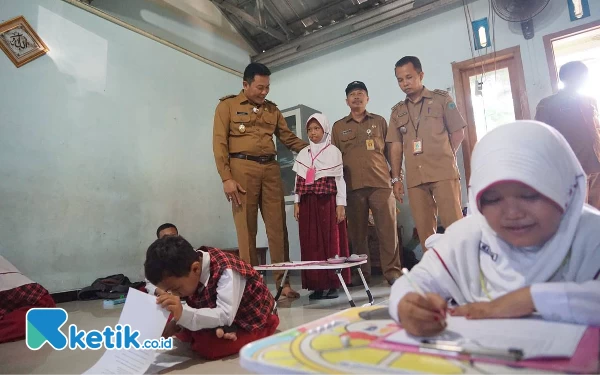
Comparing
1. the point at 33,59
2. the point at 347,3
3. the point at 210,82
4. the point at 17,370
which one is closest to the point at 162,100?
the point at 210,82

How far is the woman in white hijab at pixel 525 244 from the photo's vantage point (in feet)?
1.88

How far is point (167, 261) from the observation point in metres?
1.33

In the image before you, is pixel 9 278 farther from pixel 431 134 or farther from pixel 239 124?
pixel 431 134

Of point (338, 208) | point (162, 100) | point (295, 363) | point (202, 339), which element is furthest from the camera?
point (162, 100)

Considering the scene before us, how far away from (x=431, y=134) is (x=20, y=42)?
11.3ft

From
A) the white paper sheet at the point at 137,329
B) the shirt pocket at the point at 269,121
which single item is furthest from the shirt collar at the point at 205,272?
the shirt pocket at the point at 269,121

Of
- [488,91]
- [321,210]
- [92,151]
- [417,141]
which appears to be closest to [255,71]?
[321,210]

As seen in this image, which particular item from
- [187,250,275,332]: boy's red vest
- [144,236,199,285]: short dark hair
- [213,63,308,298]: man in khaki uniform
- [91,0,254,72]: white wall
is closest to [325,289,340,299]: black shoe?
[213,63,308,298]: man in khaki uniform

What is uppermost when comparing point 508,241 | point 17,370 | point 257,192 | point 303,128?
point 303,128

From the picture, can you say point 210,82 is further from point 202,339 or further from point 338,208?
point 202,339

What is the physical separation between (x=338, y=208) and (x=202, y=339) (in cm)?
148

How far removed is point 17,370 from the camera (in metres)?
1.48

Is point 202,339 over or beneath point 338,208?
beneath

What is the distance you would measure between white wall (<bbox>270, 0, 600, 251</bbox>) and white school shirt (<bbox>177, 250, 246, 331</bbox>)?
2855 millimetres
